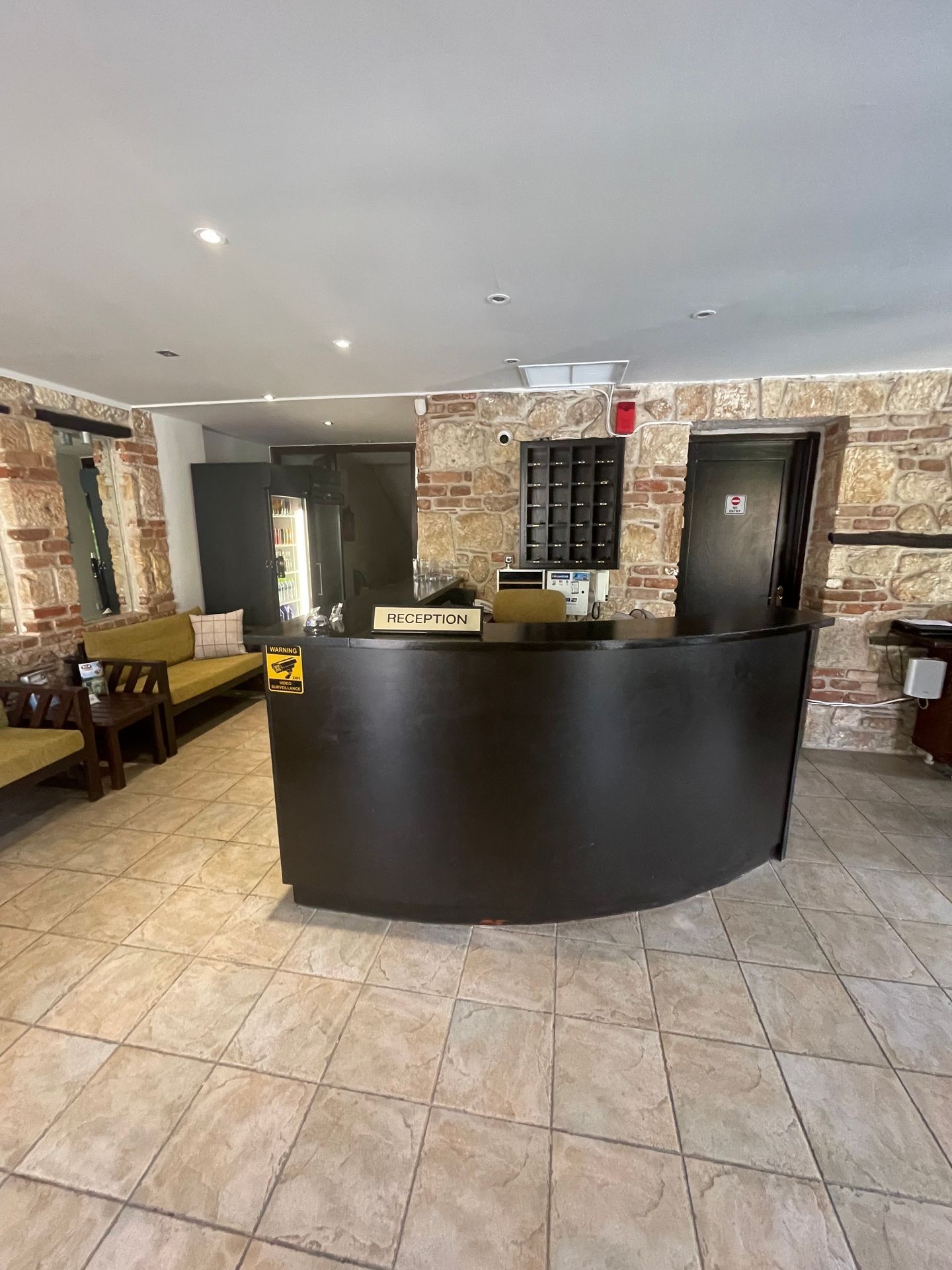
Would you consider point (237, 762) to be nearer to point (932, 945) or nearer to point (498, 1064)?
point (498, 1064)

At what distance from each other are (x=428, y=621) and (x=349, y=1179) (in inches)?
58.6

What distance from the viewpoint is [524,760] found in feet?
5.94

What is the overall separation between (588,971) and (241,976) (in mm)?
1243

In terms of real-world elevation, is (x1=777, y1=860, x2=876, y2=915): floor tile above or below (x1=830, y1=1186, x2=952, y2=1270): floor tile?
above

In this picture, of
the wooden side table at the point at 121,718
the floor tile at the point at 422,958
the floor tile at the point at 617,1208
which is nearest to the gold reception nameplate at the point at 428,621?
the floor tile at the point at 422,958

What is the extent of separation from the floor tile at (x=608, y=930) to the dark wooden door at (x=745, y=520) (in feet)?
9.29

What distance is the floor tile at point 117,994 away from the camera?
5.32ft

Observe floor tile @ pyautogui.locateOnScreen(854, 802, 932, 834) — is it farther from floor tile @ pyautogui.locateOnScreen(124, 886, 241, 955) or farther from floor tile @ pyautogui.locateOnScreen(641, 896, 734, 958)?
floor tile @ pyautogui.locateOnScreen(124, 886, 241, 955)

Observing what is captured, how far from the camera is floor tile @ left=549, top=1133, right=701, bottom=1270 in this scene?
3.61 ft

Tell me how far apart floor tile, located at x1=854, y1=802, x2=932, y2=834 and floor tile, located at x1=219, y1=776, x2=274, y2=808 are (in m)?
3.36

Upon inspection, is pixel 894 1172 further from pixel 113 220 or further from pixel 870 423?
pixel 870 423

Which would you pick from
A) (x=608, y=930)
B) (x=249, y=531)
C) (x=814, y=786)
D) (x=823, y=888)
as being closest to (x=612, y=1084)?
(x=608, y=930)

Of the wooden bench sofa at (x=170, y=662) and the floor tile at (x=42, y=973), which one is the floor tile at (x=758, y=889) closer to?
the floor tile at (x=42, y=973)

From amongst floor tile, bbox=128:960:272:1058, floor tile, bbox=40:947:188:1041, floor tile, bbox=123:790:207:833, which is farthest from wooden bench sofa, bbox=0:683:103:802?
floor tile, bbox=128:960:272:1058
